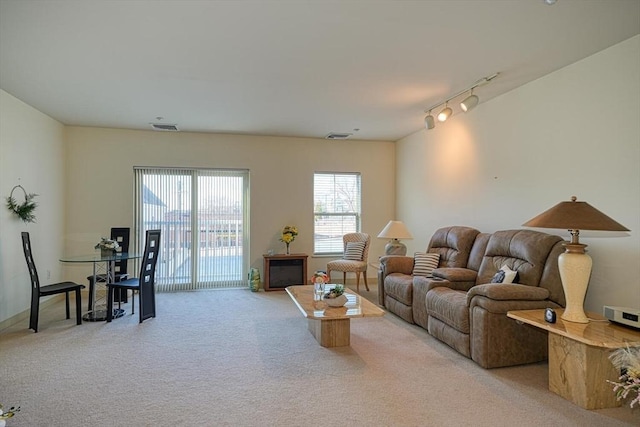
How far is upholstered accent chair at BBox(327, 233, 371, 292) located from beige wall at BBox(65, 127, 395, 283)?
506 mm

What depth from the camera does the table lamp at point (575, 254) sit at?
2.76m

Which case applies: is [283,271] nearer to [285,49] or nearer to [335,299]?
[335,299]

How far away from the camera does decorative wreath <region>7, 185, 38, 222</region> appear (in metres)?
4.50

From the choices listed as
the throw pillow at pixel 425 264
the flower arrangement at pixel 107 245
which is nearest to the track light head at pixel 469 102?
the throw pillow at pixel 425 264

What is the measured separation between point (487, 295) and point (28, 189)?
18.1 ft

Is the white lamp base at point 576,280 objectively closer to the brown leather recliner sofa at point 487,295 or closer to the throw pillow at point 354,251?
the brown leather recliner sofa at point 487,295

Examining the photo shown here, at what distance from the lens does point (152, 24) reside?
9.21 feet

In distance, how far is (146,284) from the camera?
466 cm

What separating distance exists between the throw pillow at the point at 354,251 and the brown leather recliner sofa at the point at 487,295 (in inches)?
69.9

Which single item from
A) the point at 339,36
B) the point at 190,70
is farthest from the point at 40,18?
the point at 339,36

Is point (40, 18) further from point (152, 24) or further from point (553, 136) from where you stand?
point (553, 136)

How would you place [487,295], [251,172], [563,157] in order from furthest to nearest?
[251,172]
[563,157]
[487,295]

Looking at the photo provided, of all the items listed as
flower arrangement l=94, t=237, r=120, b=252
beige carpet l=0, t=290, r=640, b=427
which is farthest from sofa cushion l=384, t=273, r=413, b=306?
flower arrangement l=94, t=237, r=120, b=252

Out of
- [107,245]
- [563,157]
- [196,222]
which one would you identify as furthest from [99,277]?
[563,157]
